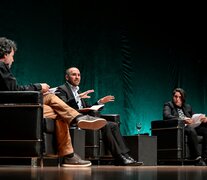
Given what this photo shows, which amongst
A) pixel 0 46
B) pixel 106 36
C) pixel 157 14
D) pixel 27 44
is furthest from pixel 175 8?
pixel 0 46

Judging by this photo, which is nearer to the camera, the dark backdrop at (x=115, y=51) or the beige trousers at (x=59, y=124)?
the beige trousers at (x=59, y=124)

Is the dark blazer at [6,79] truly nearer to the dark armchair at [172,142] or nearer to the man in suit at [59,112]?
the man in suit at [59,112]

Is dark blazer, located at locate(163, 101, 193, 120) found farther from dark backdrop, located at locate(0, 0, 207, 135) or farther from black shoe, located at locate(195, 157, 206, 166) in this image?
dark backdrop, located at locate(0, 0, 207, 135)

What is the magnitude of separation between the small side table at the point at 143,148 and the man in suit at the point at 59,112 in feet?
4.98

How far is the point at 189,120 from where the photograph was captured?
6.19 metres

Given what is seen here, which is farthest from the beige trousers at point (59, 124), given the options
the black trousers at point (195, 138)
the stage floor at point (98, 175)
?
the black trousers at point (195, 138)

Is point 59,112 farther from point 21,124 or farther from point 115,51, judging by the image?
point 115,51

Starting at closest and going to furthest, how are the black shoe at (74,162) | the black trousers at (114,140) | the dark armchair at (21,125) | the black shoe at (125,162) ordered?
1. the dark armchair at (21,125)
2. the black shoe at (74,162)
3. the black shoe at (125,162)
4. the black trousers at (114,140)

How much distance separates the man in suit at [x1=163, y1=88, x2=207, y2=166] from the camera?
241 inches

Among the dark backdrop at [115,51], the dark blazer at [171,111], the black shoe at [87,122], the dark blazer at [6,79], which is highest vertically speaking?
the dark backdrop at [115,51]

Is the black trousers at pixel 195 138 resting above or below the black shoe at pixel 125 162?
above

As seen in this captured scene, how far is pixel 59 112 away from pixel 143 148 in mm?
1828

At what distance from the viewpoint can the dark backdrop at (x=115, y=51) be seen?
6.62 metres

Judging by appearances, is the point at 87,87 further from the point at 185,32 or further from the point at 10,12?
the point at 185,32
